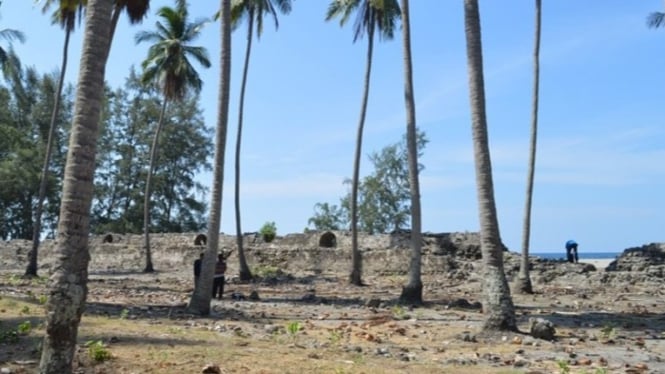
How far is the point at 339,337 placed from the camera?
9328mm

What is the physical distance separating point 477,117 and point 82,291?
6798mm

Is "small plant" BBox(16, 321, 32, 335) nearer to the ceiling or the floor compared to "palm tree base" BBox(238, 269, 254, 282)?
nearer to the floor

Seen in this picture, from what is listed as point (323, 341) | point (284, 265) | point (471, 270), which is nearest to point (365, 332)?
point (323, 341)

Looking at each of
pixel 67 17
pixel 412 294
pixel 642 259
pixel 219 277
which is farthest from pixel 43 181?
pixel 642 259

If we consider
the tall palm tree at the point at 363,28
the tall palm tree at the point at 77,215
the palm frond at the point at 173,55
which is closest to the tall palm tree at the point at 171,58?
Answer: the palm frond at the point at 173,55

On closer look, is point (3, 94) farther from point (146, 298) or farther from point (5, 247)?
point (146, 298)

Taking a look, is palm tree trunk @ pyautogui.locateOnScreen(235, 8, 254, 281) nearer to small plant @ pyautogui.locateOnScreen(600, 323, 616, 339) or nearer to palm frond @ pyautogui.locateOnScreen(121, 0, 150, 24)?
palm frond @ pyautogui.locateOnScreen(121, 0, 150, 24)

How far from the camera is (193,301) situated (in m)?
12.0

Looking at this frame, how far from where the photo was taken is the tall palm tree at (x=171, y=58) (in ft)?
96.3

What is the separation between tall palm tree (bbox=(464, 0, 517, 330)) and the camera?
31.3 feet

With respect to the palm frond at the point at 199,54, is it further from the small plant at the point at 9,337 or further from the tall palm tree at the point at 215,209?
the small plant at the point at 9,337

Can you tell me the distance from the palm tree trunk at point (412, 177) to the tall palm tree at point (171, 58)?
16.0 metres

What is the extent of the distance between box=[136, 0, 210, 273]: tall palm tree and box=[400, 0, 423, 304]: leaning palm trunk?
1599 cm

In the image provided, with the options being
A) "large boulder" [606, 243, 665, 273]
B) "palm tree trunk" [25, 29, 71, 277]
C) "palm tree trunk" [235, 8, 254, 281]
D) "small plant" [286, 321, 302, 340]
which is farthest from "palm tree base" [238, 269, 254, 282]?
"small plant" [286, 321, 302, 340]
